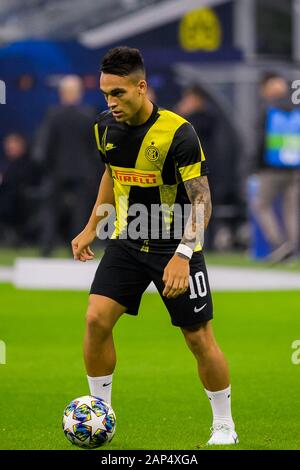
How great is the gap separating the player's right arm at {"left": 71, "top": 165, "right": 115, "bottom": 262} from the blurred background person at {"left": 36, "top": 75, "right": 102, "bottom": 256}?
39.5ft

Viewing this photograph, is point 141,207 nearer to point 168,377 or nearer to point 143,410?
point 143,410

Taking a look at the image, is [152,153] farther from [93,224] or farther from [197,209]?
[93,224]

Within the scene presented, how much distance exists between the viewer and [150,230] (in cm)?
776

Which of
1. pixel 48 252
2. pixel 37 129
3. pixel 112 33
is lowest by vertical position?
pixel 48 252

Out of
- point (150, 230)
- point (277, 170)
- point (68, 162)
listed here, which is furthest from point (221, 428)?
point (68, 162)

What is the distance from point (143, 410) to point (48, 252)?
12613mm

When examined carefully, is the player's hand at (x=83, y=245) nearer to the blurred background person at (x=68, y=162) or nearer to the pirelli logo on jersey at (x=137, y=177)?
the pirelli logo on jersey at (x=137, y=177)

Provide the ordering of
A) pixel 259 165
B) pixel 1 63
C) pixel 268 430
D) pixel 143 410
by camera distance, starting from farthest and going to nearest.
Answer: pixel 1 63, pixel 259 165, pixel 143 410, pixel 268 430

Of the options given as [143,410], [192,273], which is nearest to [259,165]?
[143,410]

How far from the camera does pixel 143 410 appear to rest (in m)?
9.02

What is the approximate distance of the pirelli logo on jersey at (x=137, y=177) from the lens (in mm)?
7606
